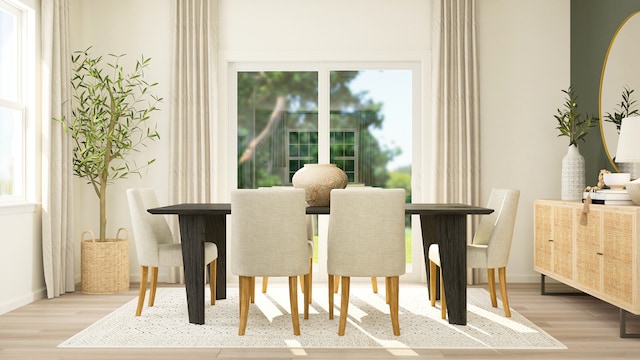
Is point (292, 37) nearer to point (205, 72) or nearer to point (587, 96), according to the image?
point (205, 72)

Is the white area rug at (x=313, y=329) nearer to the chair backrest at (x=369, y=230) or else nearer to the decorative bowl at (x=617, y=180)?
the chair backrest at (x=369, y=230)

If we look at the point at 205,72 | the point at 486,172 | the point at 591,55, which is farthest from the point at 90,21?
the point at 591,55

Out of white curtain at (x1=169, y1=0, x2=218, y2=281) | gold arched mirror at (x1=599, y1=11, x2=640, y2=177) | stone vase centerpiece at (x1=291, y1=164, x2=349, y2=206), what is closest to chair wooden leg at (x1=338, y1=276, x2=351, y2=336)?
stone vase centerpiece at (x1=291, y1=164, x2=349, y2=206)

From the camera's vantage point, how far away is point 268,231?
3562 mm

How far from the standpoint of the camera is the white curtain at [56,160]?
485 centimetres

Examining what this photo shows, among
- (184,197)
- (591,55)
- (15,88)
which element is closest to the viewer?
(15,88)

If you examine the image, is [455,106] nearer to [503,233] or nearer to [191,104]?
[503,233]

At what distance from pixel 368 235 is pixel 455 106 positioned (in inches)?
98.4

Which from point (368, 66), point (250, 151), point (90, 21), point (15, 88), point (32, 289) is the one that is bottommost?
point (32, 289)

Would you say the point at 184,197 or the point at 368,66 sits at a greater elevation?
the point at 368,66

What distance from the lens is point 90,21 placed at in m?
5.72

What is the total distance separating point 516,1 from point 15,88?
455 centimetres

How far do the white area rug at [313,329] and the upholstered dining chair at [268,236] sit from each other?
0.18m

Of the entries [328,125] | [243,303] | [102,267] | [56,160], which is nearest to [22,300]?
[102,267]
